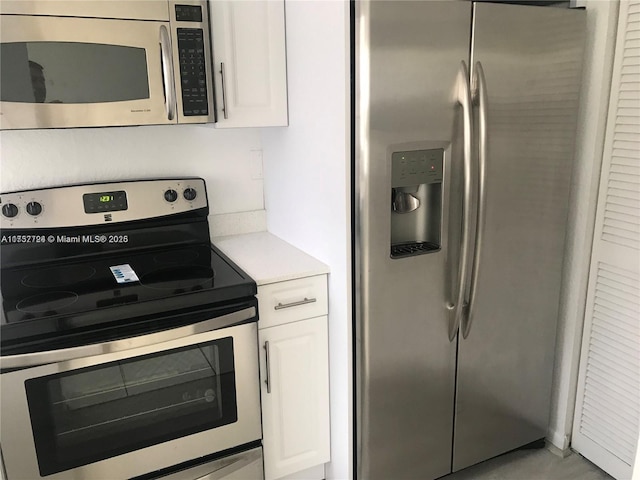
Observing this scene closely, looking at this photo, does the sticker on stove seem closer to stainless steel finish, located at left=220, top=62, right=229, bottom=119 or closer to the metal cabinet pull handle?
the metal cabinet pull handle

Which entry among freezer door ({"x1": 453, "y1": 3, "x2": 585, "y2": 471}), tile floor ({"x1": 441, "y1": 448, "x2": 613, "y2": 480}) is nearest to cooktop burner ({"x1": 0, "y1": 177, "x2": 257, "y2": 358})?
freezer door ({"x1": 453, "y1": 3, "x2": 585, "y2": 471})

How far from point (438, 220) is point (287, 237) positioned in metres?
0.68

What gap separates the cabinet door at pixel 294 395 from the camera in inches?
76.9

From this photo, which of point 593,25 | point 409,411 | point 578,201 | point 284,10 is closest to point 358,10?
point 284,10

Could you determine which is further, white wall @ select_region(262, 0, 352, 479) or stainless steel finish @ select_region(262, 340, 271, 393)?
stainless steel finish @ select_region(262, 340, 271, 393)

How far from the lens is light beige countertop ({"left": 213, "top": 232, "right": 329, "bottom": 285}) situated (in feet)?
6.28

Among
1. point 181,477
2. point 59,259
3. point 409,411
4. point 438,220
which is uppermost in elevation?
point 438,220

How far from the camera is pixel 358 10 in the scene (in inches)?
62.3

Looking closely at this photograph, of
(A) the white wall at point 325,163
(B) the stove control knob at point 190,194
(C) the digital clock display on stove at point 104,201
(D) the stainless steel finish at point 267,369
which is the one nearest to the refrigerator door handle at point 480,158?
(A) the white wall at point 325,163

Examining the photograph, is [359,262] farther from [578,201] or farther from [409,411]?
[578,201]

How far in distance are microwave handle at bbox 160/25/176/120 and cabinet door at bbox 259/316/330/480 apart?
82cm

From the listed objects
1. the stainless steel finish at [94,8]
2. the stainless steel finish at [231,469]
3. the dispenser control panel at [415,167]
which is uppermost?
the stainless steel finish at [94,8]

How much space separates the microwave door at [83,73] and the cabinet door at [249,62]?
7.6 inches

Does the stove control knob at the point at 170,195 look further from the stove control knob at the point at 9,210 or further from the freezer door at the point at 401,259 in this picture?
the freezer door at the point at 401,259
